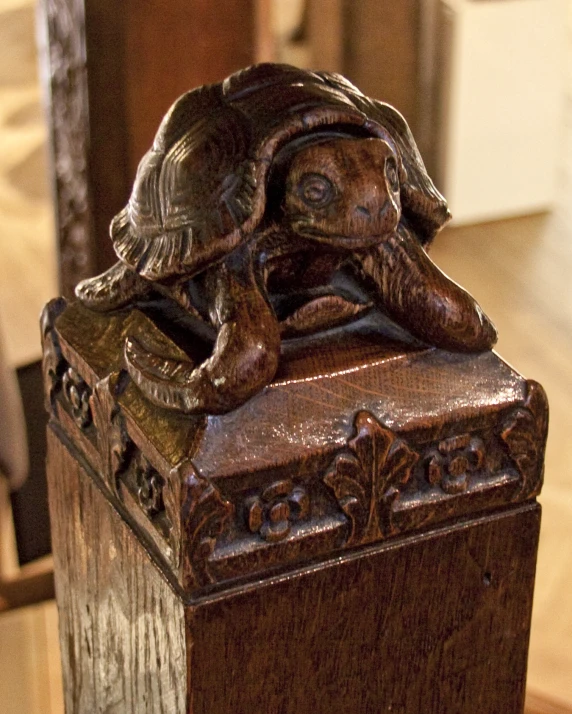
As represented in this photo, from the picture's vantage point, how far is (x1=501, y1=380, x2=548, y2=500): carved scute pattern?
0.66m

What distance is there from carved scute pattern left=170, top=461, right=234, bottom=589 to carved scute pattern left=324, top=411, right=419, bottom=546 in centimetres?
7

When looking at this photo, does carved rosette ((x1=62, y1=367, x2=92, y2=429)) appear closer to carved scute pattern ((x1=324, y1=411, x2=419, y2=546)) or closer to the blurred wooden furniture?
carved scute pattern ((x1=324, y1=411, x2=419, y2=546))

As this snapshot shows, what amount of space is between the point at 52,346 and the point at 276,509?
21cm

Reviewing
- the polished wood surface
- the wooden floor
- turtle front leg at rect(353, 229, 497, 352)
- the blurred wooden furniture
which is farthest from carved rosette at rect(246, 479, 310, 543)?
the wooden floor

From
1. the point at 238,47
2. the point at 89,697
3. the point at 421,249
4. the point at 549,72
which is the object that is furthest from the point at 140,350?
the point at 549,72

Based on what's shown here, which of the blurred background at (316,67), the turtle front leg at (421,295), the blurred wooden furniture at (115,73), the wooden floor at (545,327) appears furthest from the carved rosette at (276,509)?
the wooden floor at (545,327)

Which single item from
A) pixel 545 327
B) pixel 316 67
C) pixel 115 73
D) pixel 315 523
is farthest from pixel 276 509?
pixel 316 67

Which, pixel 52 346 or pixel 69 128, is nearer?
pixel 52 346

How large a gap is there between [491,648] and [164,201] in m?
0.34

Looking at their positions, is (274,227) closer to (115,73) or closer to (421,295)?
(421,295)

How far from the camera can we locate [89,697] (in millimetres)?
782

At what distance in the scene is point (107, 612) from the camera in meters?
0.73

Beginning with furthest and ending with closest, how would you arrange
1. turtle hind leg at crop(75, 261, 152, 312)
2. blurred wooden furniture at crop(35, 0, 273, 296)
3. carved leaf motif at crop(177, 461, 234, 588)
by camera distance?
blurred wooden furniture at crop(35, 0, 273, 296), turtle hind leg at crop(75, 261, 152, 312), carved leaf motif at crop(177, 461, 234, 588)

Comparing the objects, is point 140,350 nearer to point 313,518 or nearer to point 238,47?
point 313,518
